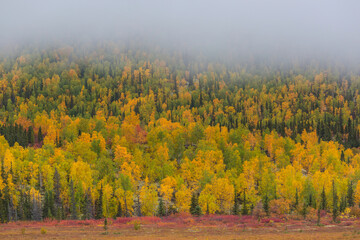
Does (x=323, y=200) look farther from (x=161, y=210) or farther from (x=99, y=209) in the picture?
(x=99, y=209)

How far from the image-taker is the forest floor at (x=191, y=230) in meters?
43.9

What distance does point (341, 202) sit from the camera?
7688 cm

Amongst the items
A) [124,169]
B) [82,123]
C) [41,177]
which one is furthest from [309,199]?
[82,123]

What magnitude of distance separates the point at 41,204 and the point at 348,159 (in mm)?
123525

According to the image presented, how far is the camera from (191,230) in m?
51.9

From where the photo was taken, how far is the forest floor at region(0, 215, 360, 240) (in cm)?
4391

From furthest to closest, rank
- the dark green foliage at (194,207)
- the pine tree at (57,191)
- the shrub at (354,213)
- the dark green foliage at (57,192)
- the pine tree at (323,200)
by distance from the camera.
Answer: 1. the pine tree at (57,191)
2. the dark green foliage at (57,192)
3. the pine tree at (323,200)
4. the dark green foliage at (194,207)
5. the shrub at (354,213)

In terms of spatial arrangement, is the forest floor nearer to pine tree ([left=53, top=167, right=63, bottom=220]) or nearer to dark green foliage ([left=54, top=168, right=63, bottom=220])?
dark green foliage ([left=54, top=168, right=63, bottom=220])

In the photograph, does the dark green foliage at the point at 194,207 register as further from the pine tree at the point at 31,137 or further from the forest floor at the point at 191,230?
the pine tree at the point at 31,137

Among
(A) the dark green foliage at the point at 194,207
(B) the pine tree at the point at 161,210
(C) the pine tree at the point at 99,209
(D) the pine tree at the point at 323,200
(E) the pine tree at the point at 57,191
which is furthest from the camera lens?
(E) the pine tree at the point at 57,191

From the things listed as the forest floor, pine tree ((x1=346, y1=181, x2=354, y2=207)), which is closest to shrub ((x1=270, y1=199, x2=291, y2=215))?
the forest floor

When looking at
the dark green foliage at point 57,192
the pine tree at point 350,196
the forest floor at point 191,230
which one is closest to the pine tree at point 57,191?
the dark green foliage at point 57,192

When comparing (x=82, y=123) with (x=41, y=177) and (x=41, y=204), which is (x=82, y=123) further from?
(x=41, y=204)

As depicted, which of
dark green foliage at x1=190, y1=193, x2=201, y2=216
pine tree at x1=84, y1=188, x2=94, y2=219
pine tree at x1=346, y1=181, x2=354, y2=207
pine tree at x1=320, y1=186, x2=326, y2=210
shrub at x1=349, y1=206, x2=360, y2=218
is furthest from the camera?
pine tree at x1=346, y1=181, x2=354, y2=207
